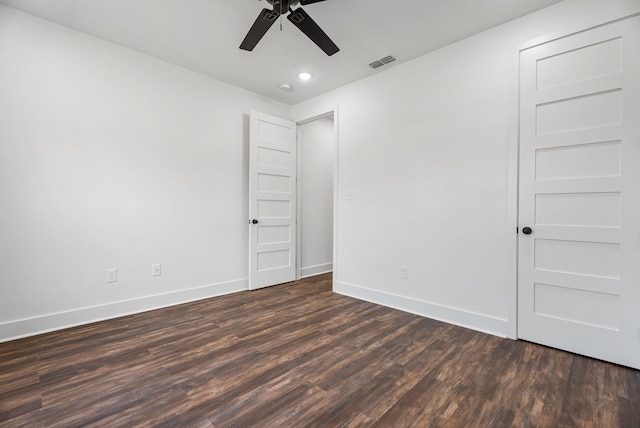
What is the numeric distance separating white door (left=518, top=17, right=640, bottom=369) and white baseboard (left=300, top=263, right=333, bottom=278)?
116 inches

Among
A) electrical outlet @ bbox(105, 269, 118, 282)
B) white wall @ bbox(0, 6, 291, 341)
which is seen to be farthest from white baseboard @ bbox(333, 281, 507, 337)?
electrical outlet @ bbox(105, 269, 118, 282)

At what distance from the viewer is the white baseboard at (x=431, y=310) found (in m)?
2.52

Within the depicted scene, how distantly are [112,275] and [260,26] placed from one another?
2.70m

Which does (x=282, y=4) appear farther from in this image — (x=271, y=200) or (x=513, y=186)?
(x=271, y=200)

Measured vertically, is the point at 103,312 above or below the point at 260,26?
below

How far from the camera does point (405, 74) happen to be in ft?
10.3

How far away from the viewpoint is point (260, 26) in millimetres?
2086

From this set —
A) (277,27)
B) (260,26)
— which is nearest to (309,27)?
(260,26)

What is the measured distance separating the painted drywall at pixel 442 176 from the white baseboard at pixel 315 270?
3.16 ft

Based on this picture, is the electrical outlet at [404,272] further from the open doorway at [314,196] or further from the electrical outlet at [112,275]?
the electrical outlet at [112,275]

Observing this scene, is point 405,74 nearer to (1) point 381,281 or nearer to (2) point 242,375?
(1) point 381,281

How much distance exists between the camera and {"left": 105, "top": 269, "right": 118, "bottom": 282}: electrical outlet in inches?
111

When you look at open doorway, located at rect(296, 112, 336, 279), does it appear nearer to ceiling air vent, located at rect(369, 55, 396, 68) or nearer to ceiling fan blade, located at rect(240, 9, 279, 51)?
ceiling air vent, located at rect(369, 55, 396, 68)

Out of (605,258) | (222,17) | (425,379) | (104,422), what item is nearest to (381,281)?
(425,379)
